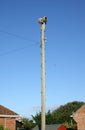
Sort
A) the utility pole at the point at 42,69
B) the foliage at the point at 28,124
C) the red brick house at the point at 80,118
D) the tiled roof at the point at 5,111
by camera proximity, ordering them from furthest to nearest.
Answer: the red brick house at the point at 80,118, the foliage at the point at 28,124, the tiled roof at the point at 5,111, the utility pole at the point at 42,69

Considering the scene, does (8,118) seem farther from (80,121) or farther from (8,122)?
(80,121)

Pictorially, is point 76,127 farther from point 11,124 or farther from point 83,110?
point 11,124

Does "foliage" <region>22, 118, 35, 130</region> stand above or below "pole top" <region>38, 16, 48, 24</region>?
below

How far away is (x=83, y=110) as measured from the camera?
2325 inches

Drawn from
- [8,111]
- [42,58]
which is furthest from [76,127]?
[42,58]

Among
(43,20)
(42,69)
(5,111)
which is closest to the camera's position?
(42,69)

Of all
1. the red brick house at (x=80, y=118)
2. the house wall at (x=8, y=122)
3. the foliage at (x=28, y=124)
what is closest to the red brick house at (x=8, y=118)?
the house wall at (x=8, y=122)

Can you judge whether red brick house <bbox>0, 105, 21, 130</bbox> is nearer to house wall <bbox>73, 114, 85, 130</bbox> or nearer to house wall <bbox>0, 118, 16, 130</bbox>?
house wall <bbox>0, 118, 16, 130</bbox>

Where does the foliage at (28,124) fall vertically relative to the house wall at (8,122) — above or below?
above

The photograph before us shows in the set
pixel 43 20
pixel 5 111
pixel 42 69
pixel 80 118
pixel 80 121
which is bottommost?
pixel 42 69

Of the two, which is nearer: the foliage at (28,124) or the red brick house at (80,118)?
the foliage at (28,124)

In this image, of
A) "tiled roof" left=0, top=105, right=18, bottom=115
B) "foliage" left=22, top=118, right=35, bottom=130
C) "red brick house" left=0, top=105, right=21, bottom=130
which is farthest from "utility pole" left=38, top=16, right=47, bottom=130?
"foliage" left=22, top=118, right=35, bottom=130

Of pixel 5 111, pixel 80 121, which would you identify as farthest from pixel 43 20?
pixel 80 121

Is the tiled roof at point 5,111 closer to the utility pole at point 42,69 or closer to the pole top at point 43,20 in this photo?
the utility pole at point 42,69
